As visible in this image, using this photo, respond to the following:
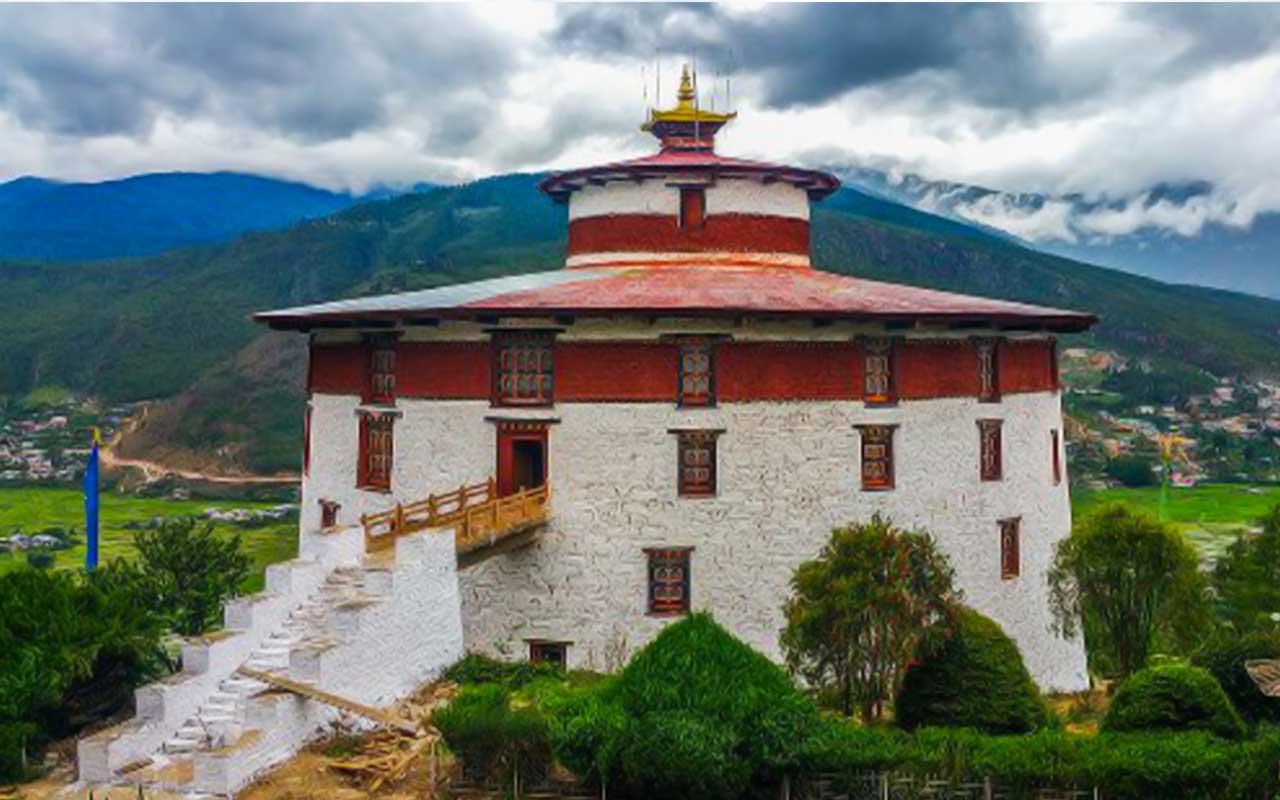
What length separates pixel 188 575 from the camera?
1169 inches

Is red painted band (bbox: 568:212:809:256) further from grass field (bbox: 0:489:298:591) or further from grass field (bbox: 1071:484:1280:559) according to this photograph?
grass field (bbox: 1071:484:1280:559)

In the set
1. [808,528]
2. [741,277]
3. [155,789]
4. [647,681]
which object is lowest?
[155,789]

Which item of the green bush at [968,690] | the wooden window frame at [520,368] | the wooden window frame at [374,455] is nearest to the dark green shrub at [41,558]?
the wooden window frame at [374,455]

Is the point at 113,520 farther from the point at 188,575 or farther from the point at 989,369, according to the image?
the point at 989,369

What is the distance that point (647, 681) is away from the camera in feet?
50.9

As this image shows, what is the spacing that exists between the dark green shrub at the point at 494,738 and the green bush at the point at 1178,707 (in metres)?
8.04

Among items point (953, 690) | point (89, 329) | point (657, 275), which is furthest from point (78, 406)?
point (953, 690)

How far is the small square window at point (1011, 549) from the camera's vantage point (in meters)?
26.6

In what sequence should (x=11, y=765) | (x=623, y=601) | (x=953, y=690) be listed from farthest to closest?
(x=623, y=601)
(x=953, y=690)
(x=11, y=765)

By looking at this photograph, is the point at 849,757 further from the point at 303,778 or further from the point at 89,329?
the point at 89,329

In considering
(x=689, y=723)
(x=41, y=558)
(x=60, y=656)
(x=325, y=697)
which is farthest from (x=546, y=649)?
(x=41, y=558)

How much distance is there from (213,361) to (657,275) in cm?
11218

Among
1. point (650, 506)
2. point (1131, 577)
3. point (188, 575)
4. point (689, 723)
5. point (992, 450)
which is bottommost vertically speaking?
point (689, 723)

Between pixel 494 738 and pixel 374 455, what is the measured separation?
38.0 ft
